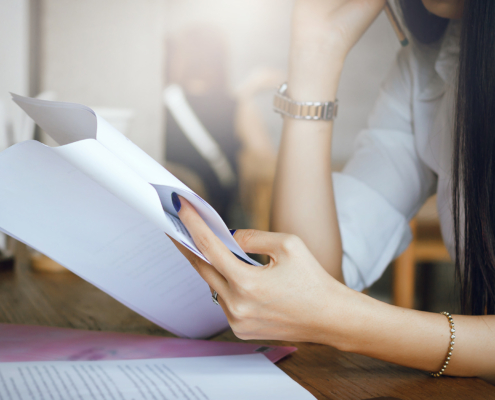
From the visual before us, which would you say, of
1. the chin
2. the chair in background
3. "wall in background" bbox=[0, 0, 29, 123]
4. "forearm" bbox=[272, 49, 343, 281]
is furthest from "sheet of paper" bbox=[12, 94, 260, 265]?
the chair in background

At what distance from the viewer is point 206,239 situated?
308mm

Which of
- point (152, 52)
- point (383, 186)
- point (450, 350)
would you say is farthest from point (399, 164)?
point (152, 52)

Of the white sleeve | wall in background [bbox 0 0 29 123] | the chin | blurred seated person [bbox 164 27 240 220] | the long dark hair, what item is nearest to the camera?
the long dark hair

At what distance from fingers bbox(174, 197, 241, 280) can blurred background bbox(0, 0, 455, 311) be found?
3.52 ft

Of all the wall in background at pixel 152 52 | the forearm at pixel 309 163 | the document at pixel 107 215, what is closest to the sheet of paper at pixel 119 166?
the document at pixel 107 215

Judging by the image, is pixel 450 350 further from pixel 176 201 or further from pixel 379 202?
pixel 379 202

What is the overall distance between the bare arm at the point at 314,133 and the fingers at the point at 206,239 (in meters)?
0.33

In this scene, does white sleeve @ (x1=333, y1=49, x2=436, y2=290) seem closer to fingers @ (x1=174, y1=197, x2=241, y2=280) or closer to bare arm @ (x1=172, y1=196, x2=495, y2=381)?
bare arm @ (x1=172, y1=196, x2=495, y2=381)

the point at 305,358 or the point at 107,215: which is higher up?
the point at 107,215

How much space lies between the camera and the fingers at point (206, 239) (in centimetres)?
31

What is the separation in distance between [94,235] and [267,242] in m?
0.16

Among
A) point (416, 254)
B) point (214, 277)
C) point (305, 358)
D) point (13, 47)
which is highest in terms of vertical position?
point (13, 47)

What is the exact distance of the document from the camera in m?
0.28

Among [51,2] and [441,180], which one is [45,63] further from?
[441,180]
